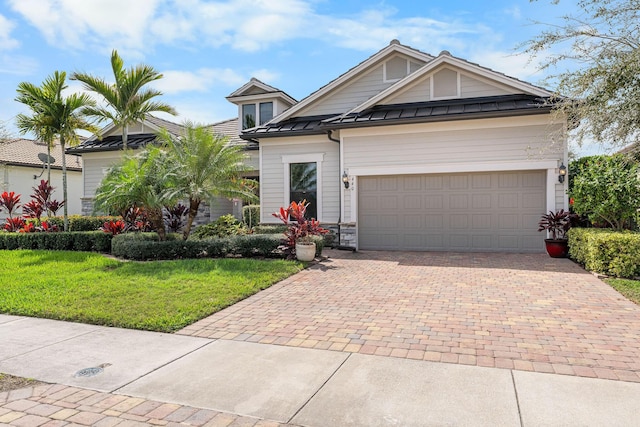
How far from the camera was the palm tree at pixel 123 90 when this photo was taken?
1382cm

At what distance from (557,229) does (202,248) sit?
9148mm

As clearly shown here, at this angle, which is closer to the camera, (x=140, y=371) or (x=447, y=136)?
(x=140, y=371)

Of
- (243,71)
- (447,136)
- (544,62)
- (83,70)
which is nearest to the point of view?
(544,62)

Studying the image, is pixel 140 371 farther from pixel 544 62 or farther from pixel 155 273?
pixel 544 62

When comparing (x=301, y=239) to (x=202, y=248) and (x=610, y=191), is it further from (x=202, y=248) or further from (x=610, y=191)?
(x=610, y=191)

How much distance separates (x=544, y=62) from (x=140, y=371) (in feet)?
28.3

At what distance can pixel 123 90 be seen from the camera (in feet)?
45.9

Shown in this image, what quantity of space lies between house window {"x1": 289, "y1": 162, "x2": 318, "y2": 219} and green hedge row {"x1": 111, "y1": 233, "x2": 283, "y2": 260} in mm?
3245

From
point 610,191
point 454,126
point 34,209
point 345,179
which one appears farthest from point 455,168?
point 34,209

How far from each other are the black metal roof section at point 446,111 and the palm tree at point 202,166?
9.98ft

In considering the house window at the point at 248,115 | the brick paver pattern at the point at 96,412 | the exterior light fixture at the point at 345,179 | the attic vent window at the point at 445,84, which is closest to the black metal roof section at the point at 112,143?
the house window at the point at 248,115

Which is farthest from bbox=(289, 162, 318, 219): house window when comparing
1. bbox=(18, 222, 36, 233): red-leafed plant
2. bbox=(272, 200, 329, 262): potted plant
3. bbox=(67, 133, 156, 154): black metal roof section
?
bbox=(18, 222, 36, 233): red-leafed plant

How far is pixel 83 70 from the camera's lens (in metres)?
13.6

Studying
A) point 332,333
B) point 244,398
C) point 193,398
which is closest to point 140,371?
point 193,398
